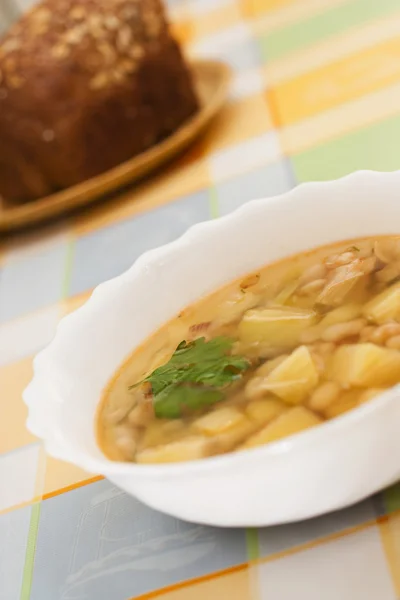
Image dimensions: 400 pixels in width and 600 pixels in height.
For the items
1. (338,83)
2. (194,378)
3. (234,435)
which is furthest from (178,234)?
(234,435)

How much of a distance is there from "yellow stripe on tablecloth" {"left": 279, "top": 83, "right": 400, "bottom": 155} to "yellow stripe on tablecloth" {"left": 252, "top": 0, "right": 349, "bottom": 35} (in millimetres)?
1099

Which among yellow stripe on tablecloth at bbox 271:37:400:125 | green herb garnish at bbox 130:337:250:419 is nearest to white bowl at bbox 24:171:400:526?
green herb garnish at bbox 130:337:250:419

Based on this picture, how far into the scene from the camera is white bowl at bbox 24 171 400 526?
2.56 ft

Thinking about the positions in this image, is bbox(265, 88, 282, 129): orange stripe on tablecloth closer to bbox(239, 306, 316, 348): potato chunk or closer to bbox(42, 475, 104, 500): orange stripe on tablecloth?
bbox(239, 306, 316, 348): potato chunk

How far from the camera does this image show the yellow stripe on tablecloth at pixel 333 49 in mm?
2547

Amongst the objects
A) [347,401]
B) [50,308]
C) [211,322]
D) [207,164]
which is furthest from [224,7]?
[347,401]

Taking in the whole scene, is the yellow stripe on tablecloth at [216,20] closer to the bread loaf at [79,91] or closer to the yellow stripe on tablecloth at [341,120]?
the bread loaf at [79,91]

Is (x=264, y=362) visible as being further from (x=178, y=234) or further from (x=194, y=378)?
(x=178, y=234)

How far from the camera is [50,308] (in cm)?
189

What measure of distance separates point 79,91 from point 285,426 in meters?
1.58

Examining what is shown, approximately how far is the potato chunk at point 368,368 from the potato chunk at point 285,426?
0.07 meters

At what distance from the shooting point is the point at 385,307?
3.38 feet

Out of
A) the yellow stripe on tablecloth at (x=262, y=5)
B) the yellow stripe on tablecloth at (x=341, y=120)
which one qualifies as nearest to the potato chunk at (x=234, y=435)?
the yellow stripe on tablecloth at (x=341, y=120)

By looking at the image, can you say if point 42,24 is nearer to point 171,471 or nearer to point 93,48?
point 93,48
